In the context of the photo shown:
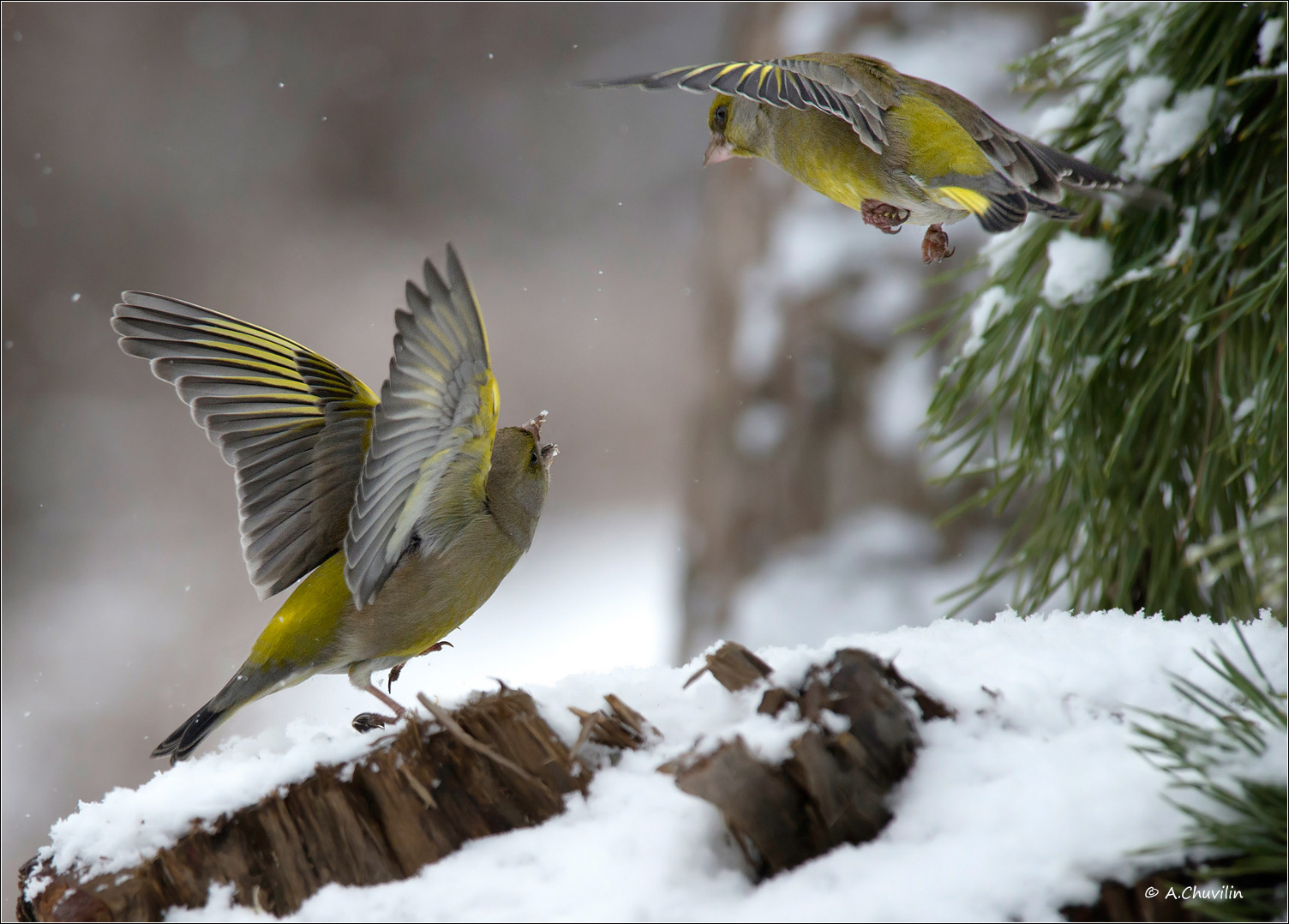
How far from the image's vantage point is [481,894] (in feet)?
2.75

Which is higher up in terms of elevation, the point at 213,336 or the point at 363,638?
the point at 213,336

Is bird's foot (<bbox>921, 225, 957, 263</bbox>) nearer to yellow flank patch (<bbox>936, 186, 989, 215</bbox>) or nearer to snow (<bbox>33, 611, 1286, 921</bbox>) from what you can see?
yellow flank patch (<bbox>936, 186, 989, 215</bbox>)

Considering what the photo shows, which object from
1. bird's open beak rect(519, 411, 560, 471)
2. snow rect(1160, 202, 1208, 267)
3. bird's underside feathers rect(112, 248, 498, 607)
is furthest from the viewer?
bird's open beak rect(519, 411, 560, 471)

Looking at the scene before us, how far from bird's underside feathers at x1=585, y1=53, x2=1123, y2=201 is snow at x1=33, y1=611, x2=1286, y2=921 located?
0.53m

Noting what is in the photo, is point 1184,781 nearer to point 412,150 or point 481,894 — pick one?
point 481,894

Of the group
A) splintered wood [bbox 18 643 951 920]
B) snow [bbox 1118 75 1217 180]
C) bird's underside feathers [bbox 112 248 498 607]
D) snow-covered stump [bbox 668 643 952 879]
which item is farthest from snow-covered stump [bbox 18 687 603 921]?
snow [bbox 1118 75 1217 180]

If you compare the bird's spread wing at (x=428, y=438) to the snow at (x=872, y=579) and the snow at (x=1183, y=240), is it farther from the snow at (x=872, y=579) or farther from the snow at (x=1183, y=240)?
the snow at (x=872, y=579)

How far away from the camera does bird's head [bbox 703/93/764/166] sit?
4.84 feet

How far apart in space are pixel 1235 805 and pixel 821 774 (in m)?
0.28

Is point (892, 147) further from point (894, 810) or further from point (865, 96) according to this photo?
point (894, 810)

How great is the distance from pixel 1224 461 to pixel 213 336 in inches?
58.1

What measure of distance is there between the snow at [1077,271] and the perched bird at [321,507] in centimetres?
73

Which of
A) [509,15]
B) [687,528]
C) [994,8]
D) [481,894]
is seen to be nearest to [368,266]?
[509,15]

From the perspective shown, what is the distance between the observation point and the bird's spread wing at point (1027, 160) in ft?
3.97
